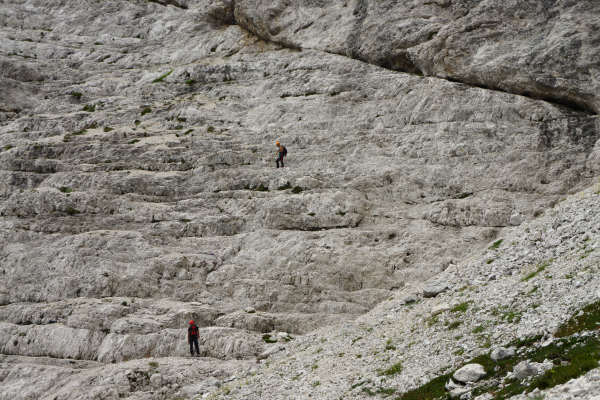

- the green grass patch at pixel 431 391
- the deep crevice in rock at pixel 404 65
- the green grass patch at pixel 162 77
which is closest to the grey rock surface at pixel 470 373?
the green grass patch at pixel 431 391

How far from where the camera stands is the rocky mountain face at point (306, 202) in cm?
2416

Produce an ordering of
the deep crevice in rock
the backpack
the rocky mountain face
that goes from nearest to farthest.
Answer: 1. the rocky mountain face
2. the backpack
3. the deep crevice in rock

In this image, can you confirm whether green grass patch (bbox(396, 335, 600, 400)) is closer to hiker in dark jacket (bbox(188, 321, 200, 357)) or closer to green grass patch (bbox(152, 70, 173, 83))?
hiker in dark jacket (bbox(188, 321, 200, 357))

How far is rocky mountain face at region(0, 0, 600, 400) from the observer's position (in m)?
24.2

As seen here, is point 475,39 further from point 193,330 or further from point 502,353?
point 502,353

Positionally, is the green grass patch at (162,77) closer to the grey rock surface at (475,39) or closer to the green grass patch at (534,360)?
the grey rock surface at (475,39)

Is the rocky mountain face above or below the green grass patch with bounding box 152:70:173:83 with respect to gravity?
below

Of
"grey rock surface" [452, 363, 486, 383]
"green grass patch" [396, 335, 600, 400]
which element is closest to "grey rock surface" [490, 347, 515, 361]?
"green grass patch" [396, 335, 600, 400]

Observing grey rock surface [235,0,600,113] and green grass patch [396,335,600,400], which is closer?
green grass patch [396,335,600,400]

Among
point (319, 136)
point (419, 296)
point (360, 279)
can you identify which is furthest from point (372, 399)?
point (319, 136)

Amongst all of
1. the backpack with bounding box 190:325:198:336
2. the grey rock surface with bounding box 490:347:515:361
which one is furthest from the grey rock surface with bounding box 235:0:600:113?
the backpack with bounding box 190:325:198:336

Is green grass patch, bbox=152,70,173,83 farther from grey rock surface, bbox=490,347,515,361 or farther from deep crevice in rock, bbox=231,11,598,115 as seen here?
grey rock surface, bbox=490,347,515,361

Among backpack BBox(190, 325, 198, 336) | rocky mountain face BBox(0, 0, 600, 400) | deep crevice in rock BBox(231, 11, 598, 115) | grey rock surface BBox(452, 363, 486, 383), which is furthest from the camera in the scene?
deep crevice in rock BBox(231, 11, 598, 115)

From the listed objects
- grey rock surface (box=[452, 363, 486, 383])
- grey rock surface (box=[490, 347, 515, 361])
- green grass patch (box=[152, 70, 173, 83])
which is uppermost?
green grass patch (box=[152, 70, 173, 83])
